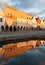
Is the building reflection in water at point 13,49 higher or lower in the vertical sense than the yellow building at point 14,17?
lower

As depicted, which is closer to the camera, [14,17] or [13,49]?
[13,49]

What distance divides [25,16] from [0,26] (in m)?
39.8

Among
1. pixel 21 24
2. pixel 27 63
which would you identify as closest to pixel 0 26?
pixel 21 24

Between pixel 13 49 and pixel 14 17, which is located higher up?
pixel 14 17

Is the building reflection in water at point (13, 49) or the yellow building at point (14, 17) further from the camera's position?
the yellow building at point (14, 17)

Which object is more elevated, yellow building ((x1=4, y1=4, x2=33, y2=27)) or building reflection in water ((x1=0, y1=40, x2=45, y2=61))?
yellow building ((x1=4, y1=4, x2=33, y2=27))

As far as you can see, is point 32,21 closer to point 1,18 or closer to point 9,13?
point 9,13

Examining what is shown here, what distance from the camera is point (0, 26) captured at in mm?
76062

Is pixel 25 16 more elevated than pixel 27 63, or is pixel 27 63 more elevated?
pixel 25 16

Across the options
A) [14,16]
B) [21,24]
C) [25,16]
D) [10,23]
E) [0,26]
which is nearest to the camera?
[0,26]

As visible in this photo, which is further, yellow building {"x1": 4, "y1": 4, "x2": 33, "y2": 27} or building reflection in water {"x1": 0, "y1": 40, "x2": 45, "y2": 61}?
yellow building {"x1": 4, "y1": 4, "x2": 33, "y2": 27}

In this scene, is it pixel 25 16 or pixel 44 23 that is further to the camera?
pixel 44 23

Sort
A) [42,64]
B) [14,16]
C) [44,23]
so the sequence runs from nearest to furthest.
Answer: [42,64] → [14,16] → [44,23]

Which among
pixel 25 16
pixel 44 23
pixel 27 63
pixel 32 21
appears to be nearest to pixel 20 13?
pixel 25 16
